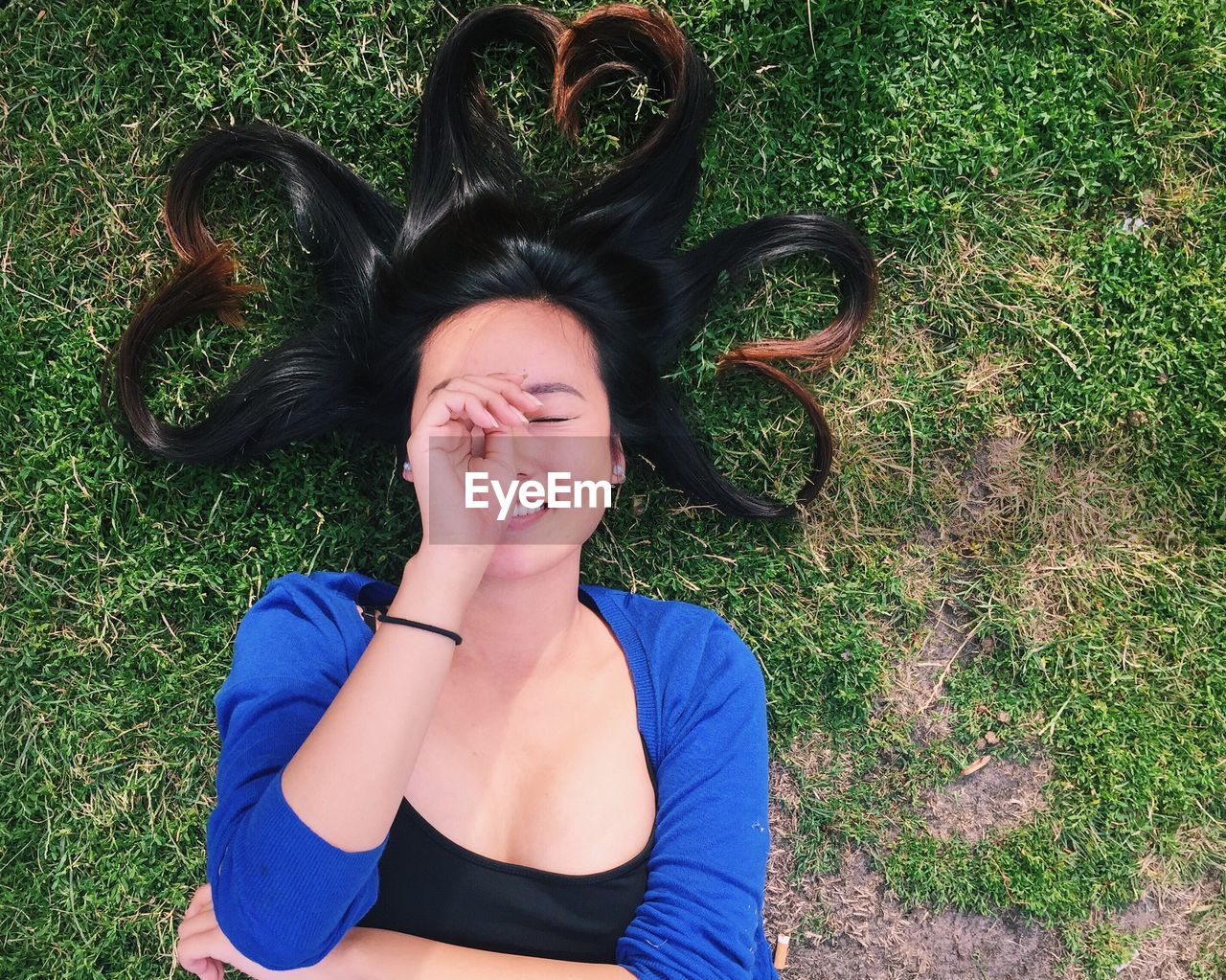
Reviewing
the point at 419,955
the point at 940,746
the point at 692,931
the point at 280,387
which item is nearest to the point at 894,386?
the point at 940,746

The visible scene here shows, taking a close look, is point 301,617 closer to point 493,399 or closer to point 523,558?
point 523,558

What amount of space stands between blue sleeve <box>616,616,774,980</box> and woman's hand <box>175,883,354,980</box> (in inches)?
34.3

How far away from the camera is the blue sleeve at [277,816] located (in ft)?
7.45

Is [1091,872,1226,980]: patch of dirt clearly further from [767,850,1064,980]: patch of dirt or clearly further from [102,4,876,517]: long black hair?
[102,4,876,517]: long black hair

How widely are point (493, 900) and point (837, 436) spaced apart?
2258mm

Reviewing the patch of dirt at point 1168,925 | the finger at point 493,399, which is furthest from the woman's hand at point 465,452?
the patch of dirt at point 1168,925

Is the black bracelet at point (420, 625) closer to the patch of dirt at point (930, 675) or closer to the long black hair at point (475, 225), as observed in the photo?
the long black hair at point (475, 225)

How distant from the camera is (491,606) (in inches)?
113

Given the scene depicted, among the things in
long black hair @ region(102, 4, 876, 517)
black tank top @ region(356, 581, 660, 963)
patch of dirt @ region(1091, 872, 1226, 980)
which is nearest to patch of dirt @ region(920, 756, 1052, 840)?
patch of dirt @ region(1091, 872, 1226, 980)

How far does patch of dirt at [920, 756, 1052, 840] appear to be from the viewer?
12.0 feet

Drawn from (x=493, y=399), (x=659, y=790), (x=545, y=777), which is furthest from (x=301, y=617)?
(x=659, y=790)

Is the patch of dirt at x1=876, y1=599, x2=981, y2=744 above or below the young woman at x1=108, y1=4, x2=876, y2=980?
below

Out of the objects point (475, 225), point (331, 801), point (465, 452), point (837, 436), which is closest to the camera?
point (331, 801)

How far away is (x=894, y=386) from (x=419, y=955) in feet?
9.21
